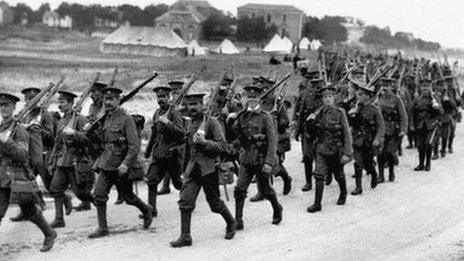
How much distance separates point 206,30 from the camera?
8900cm

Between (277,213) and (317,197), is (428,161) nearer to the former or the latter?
(317,197)

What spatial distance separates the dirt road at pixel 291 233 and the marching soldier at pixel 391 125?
1.04 m

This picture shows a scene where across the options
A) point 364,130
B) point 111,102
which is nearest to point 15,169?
point 111,102

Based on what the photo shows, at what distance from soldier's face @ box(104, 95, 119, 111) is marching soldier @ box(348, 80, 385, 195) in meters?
5.10

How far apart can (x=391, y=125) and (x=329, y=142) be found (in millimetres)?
3044

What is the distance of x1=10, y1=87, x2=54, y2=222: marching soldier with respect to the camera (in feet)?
28.9

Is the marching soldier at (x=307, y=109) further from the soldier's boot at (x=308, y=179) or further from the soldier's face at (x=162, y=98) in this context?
the soldier's face at (x=162, y=98)

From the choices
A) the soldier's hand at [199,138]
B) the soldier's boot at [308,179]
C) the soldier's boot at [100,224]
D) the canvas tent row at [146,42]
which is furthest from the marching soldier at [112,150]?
the canvas tent row at [146,42]

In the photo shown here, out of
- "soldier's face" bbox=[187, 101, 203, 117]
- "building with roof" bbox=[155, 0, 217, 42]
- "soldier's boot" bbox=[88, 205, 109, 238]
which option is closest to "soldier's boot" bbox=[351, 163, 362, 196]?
"soldier's face" bbox=[187, 101, 203, 117]

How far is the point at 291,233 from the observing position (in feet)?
31.2

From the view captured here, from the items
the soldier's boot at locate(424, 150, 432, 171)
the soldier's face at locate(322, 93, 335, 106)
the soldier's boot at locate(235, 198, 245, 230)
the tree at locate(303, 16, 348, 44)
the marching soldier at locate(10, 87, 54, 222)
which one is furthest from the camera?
the tree at locate(303, 16, 348, 44)

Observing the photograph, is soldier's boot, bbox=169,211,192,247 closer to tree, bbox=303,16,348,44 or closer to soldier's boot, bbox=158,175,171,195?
soldier's boot, bbox=158,175,171,195

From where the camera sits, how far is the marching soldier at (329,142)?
10.8m

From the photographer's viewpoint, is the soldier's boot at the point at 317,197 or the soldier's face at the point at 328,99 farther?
the soldier's face at the point at 328,99
